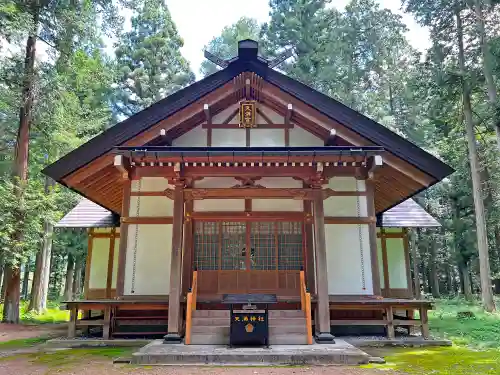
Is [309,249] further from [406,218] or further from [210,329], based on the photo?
[406,218]

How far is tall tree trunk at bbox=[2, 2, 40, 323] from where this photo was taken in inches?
518

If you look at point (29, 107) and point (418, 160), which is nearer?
point (418, 160)

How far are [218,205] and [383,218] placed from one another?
666 cm

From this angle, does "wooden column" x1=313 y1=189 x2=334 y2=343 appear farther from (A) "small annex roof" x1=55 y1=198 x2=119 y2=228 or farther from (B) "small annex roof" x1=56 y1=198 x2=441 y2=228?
(A) "small annex roof" x1=55 y1=198 x2=119 y2=228

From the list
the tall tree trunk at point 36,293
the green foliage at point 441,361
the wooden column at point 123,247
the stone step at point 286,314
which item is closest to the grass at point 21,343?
the wooden column at point 123,247

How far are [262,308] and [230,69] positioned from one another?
19.0 feet

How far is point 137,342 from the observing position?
8.14 metres

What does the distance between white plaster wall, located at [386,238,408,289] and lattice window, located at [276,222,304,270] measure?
5596 mm

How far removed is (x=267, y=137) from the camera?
970cm

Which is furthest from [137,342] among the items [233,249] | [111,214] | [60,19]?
[60,19]

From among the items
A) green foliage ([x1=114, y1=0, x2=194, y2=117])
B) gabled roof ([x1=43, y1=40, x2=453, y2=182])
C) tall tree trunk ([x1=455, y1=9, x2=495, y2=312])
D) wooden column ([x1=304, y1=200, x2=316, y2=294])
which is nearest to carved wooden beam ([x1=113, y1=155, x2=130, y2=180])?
gabled roof ([x1=43, y1=40, x2=453, y2=182])

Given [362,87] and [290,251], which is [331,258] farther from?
[362,87]

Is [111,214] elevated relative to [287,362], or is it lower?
elevated

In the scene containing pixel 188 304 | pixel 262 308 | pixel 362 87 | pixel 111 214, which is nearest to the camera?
pixel 262 308
